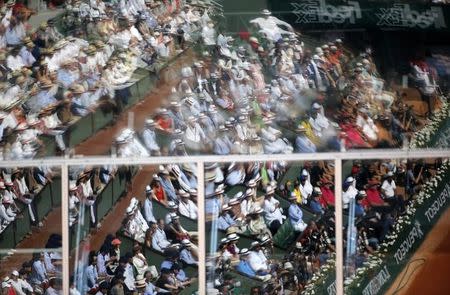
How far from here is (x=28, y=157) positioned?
5.20m

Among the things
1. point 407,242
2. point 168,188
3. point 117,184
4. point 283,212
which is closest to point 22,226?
point 117,184

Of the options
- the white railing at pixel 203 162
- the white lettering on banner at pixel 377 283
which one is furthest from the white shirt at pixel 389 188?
the white lettering on banner at pixel 377 283

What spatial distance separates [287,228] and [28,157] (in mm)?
1549

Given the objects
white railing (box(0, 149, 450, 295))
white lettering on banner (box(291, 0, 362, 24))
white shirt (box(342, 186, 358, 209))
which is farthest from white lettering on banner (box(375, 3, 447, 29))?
white shirt (box(342, 186, 358, 209))

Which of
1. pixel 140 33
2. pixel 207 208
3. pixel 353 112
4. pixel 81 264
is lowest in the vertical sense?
pixel 81 264

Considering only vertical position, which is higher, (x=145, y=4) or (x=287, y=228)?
(x=145, y=4)

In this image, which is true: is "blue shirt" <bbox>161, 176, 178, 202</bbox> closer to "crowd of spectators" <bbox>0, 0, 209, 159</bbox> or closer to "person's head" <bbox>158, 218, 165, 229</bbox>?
"person's head" <bbox>158, 218, 165, 229</bbox>

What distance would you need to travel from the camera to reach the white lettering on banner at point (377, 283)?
17.1ft

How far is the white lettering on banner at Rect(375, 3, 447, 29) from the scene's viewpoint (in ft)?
17.0

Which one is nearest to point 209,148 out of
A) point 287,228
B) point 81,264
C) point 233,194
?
point 233,194

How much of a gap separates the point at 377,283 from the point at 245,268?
2.56ft

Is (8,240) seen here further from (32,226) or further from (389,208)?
(389,208)

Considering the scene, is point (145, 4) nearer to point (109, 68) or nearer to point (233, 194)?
point (109, 68)

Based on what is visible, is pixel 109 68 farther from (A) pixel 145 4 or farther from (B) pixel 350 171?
(B) pixel 350 171
